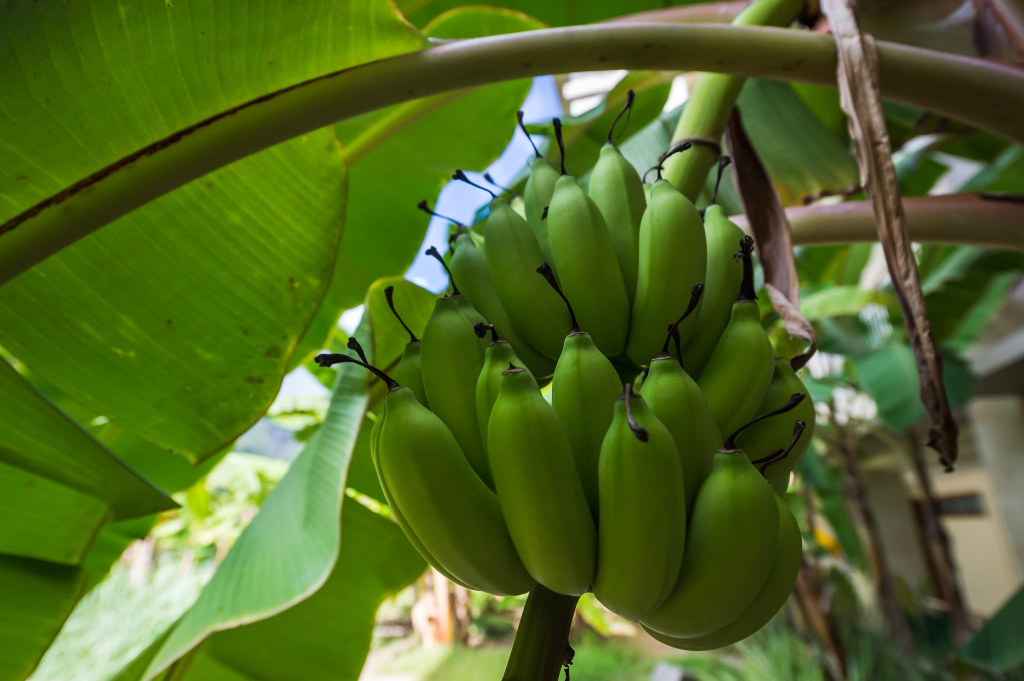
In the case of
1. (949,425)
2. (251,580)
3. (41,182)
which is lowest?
(251,580)

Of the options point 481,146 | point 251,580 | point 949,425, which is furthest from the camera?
point 481,146

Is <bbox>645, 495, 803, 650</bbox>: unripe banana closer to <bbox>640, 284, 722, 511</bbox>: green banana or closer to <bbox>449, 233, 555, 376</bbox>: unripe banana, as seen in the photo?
<bbox>640, 284, 722, 511</bbox>: green banana

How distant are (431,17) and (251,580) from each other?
2.90ft

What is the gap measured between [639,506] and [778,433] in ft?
0.49

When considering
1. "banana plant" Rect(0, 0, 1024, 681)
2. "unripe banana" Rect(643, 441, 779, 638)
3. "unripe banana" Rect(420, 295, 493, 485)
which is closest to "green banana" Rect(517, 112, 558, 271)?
"banana plant" Rect(0, 0, 1024, 681)

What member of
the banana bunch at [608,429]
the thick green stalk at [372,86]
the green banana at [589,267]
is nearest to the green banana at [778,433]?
the banana bunch at [608,429]

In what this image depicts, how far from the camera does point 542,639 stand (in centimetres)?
35

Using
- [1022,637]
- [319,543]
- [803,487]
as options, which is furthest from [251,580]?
[803,487]

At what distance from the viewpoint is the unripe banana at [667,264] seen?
16.5 inches

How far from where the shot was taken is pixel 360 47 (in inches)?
19.6

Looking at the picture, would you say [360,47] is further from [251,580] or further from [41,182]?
[251,580]

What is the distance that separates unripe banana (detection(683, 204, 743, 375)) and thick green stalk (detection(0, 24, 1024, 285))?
0.16 meters

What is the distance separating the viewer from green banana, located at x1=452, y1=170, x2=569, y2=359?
1.44 feet

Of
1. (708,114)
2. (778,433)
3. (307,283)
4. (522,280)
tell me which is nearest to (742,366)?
(778,433)
